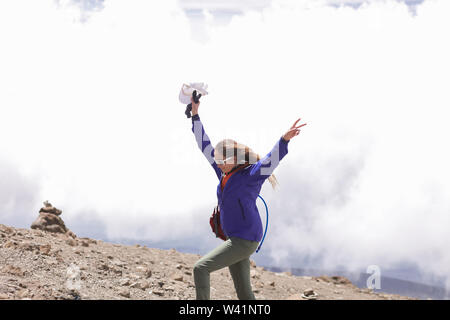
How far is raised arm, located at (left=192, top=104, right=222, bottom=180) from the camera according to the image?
594cm

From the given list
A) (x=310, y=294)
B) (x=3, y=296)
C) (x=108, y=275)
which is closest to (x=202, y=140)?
(x=3, y=296)

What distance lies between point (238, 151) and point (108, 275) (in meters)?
5.76

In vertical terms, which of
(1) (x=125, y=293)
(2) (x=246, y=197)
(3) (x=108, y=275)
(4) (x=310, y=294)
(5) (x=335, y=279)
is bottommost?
(4) (x=310, y=294)

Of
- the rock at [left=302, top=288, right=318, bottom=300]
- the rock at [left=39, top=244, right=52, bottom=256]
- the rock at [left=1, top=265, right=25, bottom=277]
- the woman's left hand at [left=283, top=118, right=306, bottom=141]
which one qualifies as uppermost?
the woman's left hand at [left=283, top=118, right=306, bottom=141]

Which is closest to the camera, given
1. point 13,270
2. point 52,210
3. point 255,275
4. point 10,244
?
point 13,270

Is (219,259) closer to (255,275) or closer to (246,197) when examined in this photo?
(246,197)

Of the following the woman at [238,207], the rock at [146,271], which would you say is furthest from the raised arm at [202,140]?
the rock at [146,271]

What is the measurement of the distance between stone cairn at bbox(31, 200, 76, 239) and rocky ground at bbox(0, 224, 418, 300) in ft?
2.30

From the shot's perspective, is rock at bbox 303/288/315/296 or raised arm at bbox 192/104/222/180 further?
rock at bbox 303/288/315/296

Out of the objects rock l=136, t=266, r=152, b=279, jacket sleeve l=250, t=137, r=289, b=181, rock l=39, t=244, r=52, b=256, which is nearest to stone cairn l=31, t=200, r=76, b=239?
rock l=39, t=244, r=52, b=256

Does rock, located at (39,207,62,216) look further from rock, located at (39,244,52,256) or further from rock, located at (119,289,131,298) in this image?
rock, located at (119,289,131,298)

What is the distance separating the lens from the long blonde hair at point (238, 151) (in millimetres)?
5484

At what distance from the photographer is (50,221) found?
1464cm
